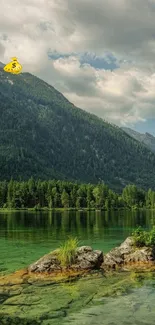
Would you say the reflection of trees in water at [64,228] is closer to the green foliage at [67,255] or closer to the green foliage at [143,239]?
the green foliage at [143,239]

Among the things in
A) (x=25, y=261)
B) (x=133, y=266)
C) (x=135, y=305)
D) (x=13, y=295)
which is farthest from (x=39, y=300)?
(x=25, y=261)

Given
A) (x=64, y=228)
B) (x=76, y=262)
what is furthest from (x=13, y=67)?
(x=64, y=228)

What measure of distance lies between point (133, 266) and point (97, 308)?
611 inches

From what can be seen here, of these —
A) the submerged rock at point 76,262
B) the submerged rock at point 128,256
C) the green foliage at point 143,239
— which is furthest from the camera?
the green foliage at point 143,239

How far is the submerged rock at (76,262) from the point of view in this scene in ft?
111

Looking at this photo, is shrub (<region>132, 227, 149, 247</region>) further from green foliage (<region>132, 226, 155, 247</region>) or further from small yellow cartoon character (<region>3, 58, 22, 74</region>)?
small yellow cartoon character (<region>3, 58, 22, 74</region>)

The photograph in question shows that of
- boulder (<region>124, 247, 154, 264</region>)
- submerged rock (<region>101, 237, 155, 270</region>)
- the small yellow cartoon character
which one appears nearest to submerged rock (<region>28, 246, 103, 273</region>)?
submerged rock (<region>101, 237, 155, 270</region>)

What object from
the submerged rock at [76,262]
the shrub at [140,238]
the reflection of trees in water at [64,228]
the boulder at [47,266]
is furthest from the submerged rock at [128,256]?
the reflection of trees in water at [64,228]

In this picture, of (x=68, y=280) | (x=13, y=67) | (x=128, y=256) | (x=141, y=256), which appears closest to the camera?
(x=13, y=67)

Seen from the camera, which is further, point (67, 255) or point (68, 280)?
point (67, 255)

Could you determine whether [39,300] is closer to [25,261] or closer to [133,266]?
[133,266]

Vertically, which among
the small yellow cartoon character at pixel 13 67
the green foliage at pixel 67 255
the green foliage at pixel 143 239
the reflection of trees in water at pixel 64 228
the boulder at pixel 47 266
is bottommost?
the reflection of trees in water at pixel 64 228

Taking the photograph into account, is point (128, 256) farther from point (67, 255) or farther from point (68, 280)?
point (68, 280)

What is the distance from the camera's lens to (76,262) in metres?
35.4
